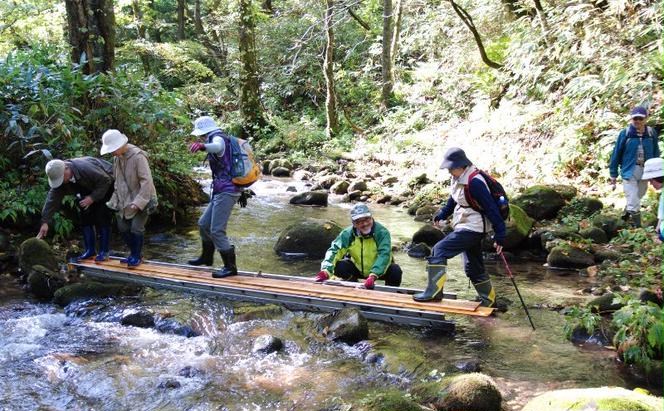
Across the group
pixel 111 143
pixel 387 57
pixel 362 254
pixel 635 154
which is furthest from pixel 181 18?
pixel 362 254

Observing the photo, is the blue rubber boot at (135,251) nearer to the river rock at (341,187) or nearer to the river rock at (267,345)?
the river rock at (267,345)

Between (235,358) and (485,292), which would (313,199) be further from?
(235,358)

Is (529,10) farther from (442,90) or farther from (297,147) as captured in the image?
(297,147)

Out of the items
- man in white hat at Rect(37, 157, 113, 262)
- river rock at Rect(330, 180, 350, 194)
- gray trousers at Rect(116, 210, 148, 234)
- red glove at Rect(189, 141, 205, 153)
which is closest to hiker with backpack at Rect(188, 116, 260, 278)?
red glove at Rect(189, 141, 205, 153)

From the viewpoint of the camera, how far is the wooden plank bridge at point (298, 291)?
6.14 meters

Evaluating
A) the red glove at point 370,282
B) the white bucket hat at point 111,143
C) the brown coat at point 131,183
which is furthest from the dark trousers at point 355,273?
the white bucket hat at point 111,143

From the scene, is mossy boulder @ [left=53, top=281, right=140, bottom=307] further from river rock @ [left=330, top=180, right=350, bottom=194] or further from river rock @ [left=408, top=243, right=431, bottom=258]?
river rock @ [left=330, top=180, right=350, bottom=194]

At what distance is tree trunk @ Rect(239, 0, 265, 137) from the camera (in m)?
22.2

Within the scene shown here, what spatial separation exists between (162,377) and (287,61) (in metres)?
23.2

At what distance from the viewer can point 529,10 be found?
1573 centimetres

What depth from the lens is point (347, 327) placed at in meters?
6.09

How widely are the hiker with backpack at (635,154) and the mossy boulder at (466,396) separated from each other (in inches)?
221

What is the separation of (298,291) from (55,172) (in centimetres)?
338

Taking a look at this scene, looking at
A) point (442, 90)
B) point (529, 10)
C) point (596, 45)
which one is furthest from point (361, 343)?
point (442, 90)
